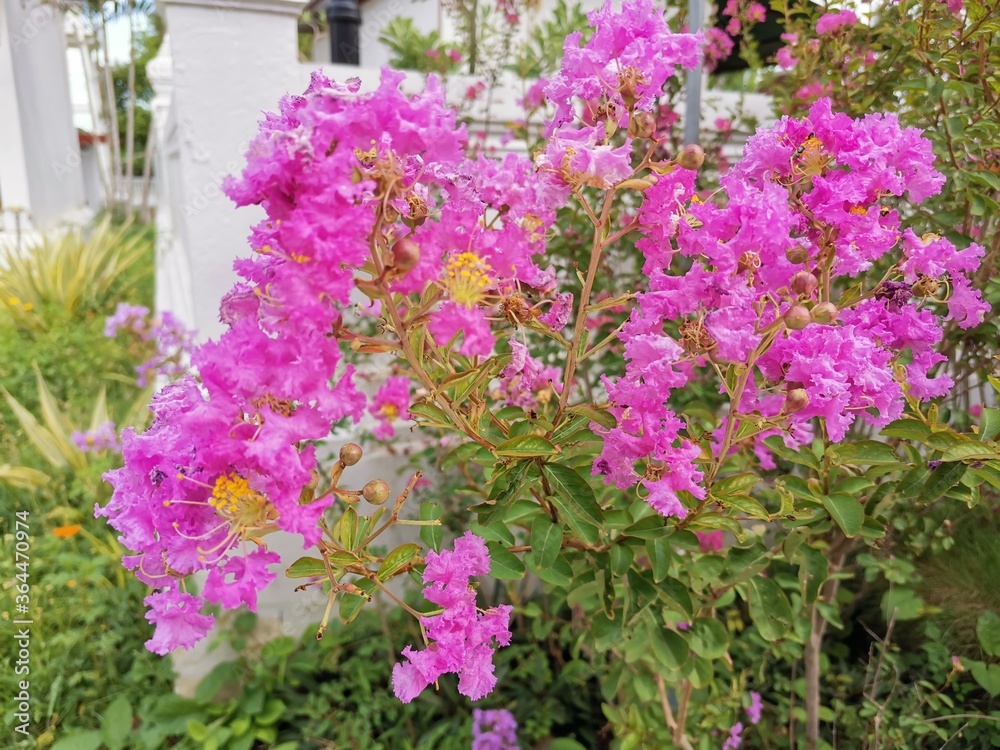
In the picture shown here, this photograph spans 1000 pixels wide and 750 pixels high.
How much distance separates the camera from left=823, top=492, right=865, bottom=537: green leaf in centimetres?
100

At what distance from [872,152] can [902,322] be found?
0.25 metres

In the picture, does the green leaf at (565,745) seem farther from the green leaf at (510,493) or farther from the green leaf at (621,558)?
the green leaf at (510,493)

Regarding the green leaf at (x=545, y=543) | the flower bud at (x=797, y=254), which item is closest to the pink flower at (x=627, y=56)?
the flower bud at (x=797, y=254)

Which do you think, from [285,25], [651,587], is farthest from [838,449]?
[285,25]

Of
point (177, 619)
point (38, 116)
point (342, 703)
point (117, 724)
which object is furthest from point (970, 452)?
point (38, 116)

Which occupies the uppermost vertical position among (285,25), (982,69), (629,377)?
(285,25)

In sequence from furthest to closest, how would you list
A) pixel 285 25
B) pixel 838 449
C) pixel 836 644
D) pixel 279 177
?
pixel 836 644
pixel 285 25
pixel 838 449
pixel 279 177

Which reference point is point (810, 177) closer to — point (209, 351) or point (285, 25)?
point (209, 351)

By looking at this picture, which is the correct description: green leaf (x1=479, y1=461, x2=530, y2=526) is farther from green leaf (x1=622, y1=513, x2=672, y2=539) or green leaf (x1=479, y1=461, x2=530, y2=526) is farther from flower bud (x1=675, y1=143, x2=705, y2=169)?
flower bud (x1=675, y1=143, x2=705, y2=169)

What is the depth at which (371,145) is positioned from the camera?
68 cm

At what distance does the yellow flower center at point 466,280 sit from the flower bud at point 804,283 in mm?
401

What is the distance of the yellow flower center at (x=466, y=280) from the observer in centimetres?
74

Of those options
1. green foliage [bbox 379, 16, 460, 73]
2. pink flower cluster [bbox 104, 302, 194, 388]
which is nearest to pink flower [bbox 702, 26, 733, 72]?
green foliage [bbox 379, 16, 460, 73]

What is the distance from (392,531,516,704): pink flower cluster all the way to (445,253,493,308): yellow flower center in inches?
13.5
